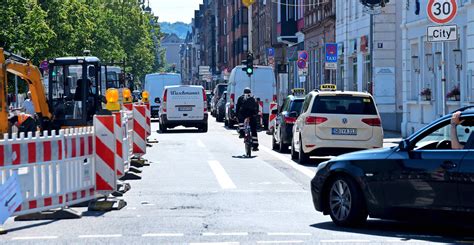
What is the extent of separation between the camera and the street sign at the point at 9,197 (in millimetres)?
12203

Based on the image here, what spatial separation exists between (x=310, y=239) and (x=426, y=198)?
1270 mm

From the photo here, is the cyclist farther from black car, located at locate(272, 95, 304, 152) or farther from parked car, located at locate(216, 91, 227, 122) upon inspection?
parked car, located at locate(216, 91, 227, 122)

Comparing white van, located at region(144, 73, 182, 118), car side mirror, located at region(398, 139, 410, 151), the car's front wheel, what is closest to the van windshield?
the car's front wheel

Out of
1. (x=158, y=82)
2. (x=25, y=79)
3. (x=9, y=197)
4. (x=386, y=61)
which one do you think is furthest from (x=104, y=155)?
(x=158, y=82)

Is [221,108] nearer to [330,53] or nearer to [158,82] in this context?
[158,82]

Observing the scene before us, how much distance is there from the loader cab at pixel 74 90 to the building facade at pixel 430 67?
34.7 ft

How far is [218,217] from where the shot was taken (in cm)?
1326

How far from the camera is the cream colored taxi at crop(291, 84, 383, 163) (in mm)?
23094

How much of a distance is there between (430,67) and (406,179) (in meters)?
25.8

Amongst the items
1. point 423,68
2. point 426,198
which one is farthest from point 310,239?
point 423,68

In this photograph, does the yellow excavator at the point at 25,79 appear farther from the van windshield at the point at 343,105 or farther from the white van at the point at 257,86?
the white van at the point at 257,86

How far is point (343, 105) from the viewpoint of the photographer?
2314cm

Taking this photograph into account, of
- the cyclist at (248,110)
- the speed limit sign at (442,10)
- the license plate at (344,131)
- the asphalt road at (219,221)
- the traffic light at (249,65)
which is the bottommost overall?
the asphalt road at (219,221)

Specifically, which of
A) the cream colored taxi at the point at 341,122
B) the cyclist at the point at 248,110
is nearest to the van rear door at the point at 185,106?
the cyclist at the point at 248,110
